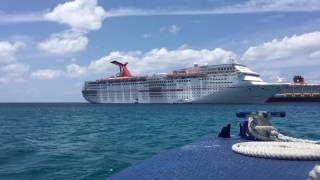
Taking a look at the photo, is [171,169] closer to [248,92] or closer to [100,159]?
[100,159]

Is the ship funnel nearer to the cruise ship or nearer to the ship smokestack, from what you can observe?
the cruise ship

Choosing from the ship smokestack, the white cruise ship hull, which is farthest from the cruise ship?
the ship smokestack

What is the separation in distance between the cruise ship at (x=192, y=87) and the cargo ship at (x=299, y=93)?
28.3 feet

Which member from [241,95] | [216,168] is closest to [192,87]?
[241,95]

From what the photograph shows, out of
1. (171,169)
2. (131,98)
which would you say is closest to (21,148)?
(171,169)

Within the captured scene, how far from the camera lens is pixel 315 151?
16.7 ft

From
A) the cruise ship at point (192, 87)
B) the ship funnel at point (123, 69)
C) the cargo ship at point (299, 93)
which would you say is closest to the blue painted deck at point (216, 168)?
the cruise ship at point (192, 87)

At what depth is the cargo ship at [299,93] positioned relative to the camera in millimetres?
88375

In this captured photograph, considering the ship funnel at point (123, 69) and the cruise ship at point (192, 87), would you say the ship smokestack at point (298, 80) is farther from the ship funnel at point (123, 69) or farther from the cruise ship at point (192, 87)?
the ship funnel at point (123, 69)

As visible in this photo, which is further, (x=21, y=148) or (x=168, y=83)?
(x=168, y=83)

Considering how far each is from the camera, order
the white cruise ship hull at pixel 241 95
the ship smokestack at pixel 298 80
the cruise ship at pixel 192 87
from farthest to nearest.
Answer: the ship smokestack at pixel 298 80, the cruise ship at pixel 192 87, the white cruise ship hull at pixel 241 95

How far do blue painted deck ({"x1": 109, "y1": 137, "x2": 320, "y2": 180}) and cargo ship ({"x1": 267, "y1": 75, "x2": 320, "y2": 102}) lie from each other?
80332mm

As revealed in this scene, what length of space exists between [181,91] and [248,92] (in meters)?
13.7

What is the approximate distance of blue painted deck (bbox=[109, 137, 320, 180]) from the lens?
4.18 metres
